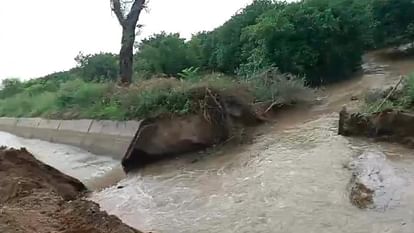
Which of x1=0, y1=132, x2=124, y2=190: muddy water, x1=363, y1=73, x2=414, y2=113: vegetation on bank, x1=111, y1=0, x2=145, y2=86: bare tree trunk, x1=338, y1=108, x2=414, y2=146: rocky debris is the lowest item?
x1=0, y1=132, x2=124, y2=190: muddy water

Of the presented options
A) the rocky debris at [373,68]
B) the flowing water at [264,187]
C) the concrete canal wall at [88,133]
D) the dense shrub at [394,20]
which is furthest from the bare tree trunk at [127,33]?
the dense shrub at [394,20]

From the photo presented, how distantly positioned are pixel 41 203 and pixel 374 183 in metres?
4.68

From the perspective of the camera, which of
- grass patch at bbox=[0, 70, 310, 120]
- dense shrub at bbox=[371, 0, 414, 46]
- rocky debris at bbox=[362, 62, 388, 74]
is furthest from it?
dense shrub at bbox=[371, 0, 414, 46]

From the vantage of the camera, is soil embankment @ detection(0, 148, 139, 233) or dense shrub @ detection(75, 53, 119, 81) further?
dense shrub @ detection(75, 53, 119, 81)

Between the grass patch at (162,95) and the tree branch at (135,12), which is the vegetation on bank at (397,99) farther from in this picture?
the tree branch at (135,12)

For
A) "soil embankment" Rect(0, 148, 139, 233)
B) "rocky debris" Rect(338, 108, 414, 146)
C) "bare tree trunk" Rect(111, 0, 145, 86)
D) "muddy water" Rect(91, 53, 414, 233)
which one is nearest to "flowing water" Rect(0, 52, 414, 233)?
"muddy water" Rect(91, 53, 414, 233)

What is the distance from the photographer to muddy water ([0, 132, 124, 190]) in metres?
10.5

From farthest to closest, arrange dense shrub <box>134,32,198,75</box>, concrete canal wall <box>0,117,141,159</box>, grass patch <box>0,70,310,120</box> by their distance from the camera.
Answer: dense shrub <box>134,32,198,75</box> < concrete canal wall <box>0,117,141,159</box> < grass patch <box>0,70,310,120</box>

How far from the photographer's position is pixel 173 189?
8.74 m

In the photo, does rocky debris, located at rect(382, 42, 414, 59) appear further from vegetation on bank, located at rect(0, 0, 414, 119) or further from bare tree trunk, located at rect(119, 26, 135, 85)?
bare tree trunk, located at rect(119, 26, 135, 85)

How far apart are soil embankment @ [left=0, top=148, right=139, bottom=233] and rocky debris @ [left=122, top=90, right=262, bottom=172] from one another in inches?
73.9

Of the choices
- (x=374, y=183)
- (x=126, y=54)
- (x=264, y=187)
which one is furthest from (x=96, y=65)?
(x=374, y=183)

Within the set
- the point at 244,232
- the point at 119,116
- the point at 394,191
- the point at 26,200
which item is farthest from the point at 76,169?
the point at 394,191

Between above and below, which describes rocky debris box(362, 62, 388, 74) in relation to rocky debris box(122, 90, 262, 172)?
above
